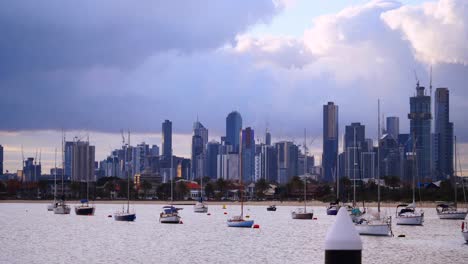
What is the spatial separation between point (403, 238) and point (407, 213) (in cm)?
3447

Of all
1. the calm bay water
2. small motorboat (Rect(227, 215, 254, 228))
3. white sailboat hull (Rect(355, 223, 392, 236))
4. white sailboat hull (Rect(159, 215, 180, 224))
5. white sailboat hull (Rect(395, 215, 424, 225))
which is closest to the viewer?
the calm bay water

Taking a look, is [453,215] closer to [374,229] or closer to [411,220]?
[411,220]

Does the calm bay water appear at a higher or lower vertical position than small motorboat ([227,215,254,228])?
lower

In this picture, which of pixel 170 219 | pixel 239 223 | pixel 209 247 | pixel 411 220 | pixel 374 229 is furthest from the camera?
pixel 170 219

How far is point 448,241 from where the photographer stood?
88.8 m

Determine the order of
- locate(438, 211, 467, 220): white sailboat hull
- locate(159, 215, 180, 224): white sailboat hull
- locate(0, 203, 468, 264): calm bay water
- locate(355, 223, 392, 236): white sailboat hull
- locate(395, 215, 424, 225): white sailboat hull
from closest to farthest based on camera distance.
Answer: locate(0, 203, 468, 264): calm bay water < locate(355, 223, 392, 236): white sailboat hull < locate(395, 215, 424, 225): white sailboat hull < locate(159, 215, 180, 224): white sailboat hull < locate(438, 211, 467, 220): white sailboat hull

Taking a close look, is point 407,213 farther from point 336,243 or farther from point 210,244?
point 336,243

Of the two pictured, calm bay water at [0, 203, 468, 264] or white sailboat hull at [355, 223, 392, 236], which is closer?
calm bay water at [0, 203, 468, 264]

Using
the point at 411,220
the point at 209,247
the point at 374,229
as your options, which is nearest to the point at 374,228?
the point at 374,229

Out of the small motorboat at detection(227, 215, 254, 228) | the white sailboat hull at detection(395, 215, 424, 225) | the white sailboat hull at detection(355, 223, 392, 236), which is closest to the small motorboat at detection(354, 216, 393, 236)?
the white sailboat hull at detection(355, 223, 392, 236)

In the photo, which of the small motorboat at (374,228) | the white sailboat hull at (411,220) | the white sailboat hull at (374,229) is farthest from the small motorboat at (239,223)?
the white sailboat hull at (411,220)

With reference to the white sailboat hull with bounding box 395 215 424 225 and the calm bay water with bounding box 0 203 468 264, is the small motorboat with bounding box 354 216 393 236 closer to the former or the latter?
the calm bay water with bounding box 0 203 468 264

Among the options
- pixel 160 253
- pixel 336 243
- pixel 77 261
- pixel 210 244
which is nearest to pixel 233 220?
pixel 210 244

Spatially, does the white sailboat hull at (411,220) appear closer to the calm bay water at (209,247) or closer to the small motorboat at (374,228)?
the calm bay water at (209,247)
